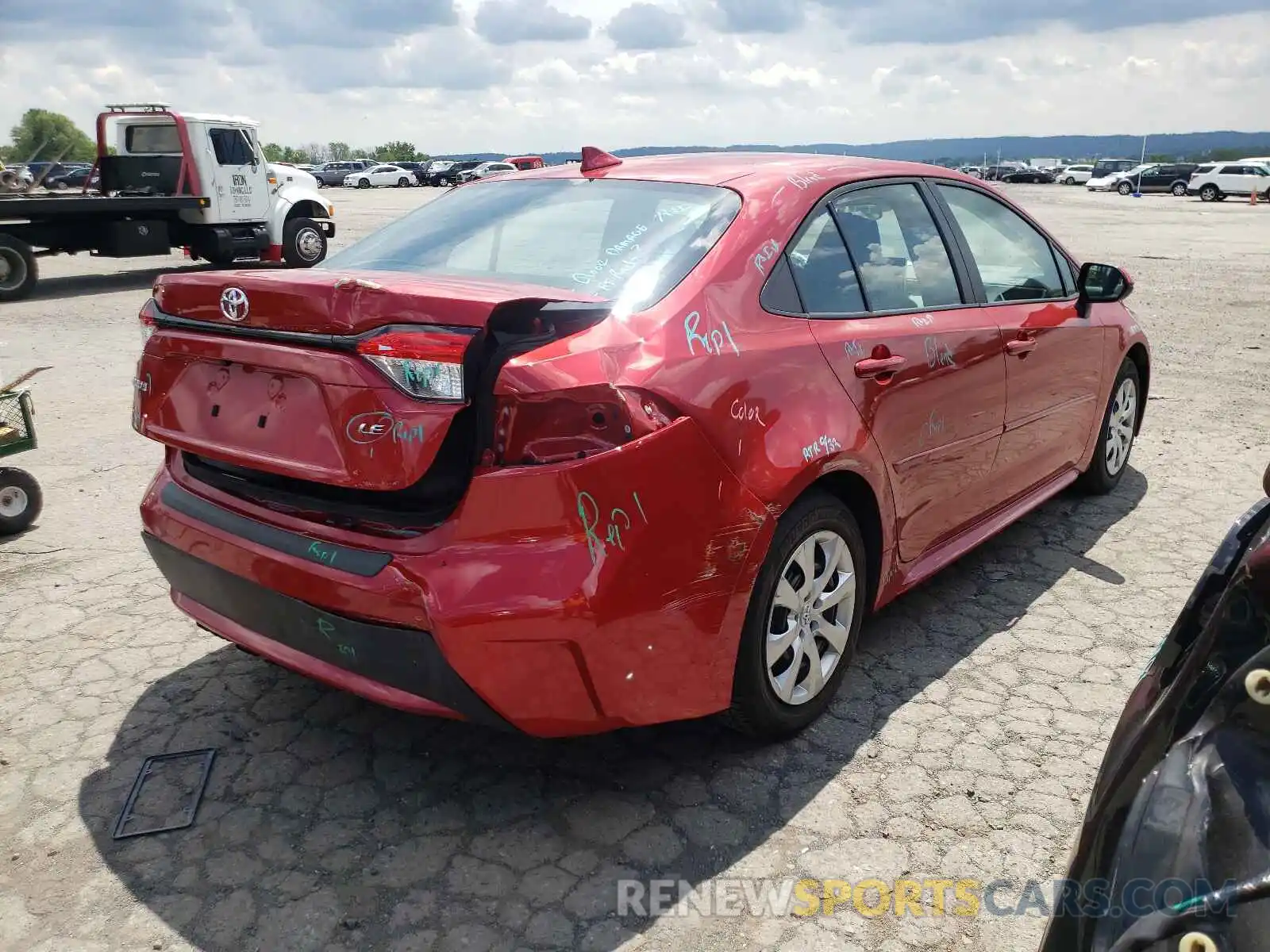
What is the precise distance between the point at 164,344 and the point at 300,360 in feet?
2.07

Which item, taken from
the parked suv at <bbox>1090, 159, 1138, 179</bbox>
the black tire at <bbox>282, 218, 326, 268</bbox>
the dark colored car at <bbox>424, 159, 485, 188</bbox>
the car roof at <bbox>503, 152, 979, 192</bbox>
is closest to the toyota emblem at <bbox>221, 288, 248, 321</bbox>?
the car roof at <bbox>503, 152, 979, 192</bbox>

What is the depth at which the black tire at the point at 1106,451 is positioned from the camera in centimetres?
507

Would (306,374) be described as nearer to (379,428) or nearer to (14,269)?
(379,428)

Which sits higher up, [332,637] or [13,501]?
[332,637]

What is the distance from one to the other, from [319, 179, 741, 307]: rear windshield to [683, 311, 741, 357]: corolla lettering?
0.10 meters

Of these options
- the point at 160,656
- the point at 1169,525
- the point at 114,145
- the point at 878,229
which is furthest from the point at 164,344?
the point at 114,145

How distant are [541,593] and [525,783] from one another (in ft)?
2.82

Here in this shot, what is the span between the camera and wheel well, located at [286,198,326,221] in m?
17.1

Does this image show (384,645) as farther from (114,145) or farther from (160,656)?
(114,145)

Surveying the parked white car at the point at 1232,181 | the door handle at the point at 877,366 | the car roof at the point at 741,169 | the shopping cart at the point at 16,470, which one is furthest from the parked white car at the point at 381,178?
the door handle at the point at 877,366

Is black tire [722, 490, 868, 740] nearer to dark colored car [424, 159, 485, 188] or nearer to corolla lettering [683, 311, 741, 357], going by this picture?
corolla lettering [683, 311, 741, 357]

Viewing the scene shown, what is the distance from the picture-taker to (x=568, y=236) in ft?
10.1

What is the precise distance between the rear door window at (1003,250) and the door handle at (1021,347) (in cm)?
18

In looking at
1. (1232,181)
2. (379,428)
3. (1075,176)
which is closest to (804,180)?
(379,428)
